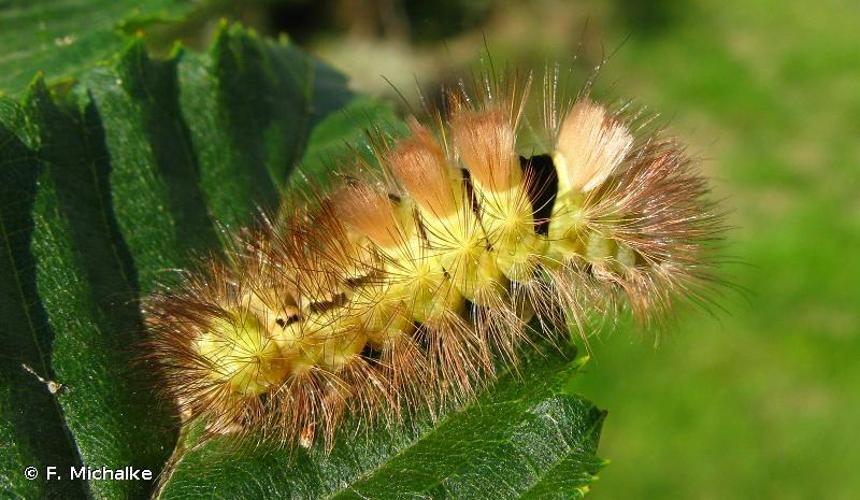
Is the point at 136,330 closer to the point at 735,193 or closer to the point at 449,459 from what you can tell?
the point at 449,459

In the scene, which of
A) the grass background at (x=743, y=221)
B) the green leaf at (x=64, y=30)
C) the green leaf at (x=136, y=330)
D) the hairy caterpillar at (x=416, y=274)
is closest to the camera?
the green leaf at (x=136, y=330)

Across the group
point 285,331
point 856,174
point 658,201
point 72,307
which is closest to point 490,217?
point 658,201

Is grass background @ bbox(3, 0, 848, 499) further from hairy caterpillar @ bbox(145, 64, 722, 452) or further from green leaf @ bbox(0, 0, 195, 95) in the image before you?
hairy caterpillar @ bbox(145, 64, 722, 452)

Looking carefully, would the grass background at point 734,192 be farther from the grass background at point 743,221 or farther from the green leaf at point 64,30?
Result: the green leaf at point 64,30

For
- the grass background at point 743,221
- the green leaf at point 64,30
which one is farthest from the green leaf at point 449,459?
the grass background at point 743,221

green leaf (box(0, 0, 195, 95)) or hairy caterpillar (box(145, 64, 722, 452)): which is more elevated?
green leaf (box(0, 0, 195, 95))

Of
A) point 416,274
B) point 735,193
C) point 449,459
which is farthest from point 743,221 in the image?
point 449,459

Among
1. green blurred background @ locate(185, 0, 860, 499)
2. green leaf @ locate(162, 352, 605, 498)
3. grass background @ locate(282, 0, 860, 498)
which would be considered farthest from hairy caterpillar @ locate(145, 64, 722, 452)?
grass background @ locate(282, 0, 860, 498)
